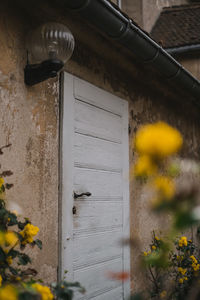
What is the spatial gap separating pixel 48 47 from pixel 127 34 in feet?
2.57

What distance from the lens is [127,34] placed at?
2.88 m

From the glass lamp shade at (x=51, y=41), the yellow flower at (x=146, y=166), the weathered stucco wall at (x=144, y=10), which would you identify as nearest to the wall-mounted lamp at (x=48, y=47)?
the glass lamp shade at (x=51, y=41)

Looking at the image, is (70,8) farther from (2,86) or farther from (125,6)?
(125,6)

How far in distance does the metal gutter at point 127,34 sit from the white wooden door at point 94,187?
495mm

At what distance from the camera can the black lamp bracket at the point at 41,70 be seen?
233 cm

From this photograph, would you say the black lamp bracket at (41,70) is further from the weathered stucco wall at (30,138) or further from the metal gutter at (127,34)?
the metal gutter at (127,34)

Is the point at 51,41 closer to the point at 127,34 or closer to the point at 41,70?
the point at 41,70

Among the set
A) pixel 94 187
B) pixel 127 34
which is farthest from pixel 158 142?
pixel 94 187

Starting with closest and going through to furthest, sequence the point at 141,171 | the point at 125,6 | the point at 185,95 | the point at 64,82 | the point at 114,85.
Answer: the point at 141,171, the point at 64,82, the point at 114,85, the point at 185,95, the point at 125,6

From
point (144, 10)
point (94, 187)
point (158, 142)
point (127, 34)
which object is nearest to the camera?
point (158, 142)

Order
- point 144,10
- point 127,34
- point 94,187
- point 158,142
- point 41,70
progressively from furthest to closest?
point 144,10 → point 94,187 → point 127,34 → point 41,70 → point 158,142

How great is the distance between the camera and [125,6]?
5.49m

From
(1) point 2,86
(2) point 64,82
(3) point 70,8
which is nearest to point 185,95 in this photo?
(2) point 64,82

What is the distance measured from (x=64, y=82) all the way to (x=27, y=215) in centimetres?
110
